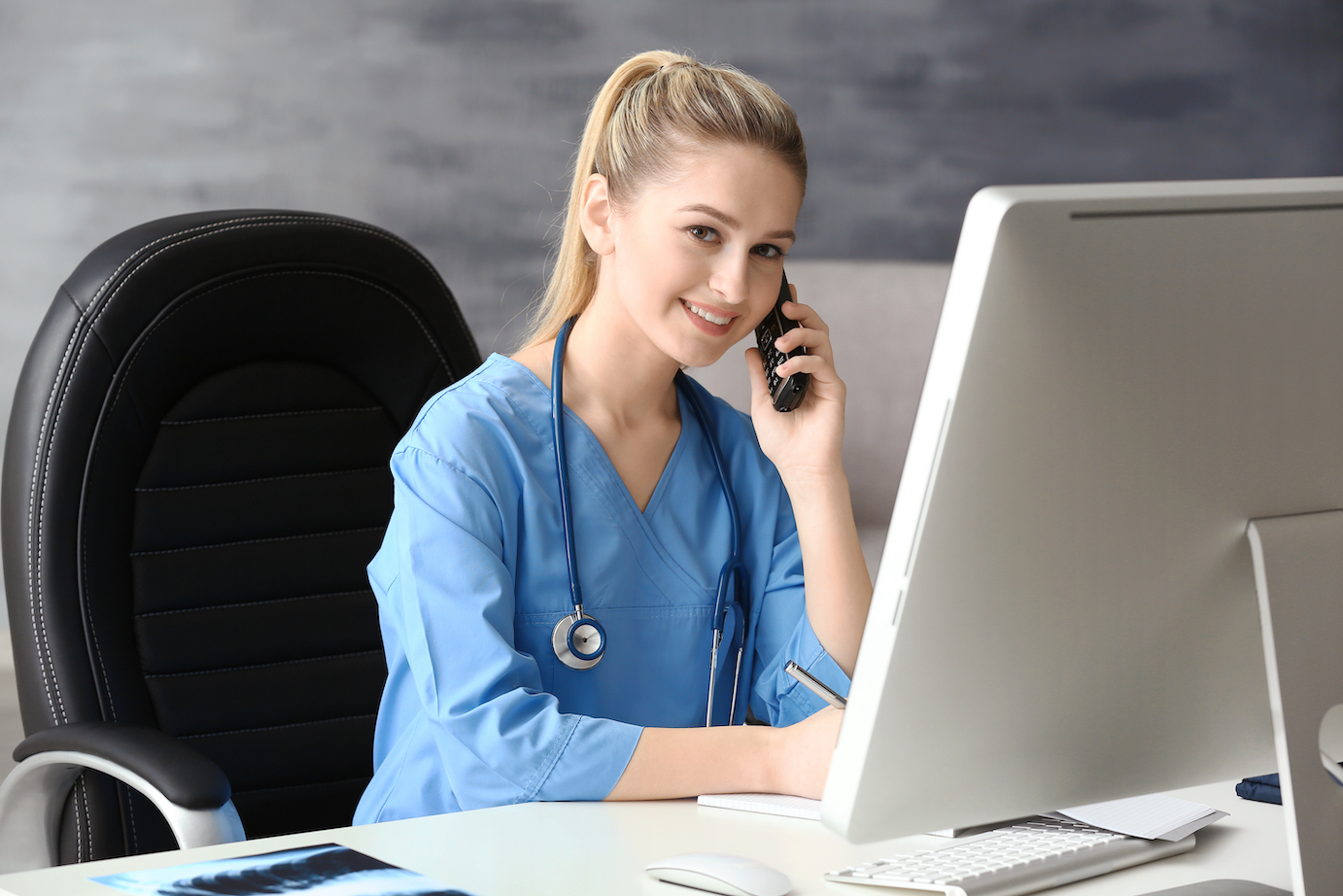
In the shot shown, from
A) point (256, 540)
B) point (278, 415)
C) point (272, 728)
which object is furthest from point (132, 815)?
point (278, 415)

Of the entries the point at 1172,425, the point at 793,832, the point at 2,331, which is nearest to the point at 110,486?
the point at 2,331

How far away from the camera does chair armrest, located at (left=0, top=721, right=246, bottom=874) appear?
1.03 m

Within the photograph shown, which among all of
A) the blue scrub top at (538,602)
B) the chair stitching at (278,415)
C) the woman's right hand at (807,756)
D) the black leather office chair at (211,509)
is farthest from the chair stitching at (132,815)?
the woman's right hand at (807,756)

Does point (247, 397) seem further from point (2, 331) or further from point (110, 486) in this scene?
point (2, 331)

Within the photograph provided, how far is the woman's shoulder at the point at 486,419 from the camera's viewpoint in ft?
3.82

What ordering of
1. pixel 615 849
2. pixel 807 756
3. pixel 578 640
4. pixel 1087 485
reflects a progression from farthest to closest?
pixel 578 640 → pixel 807 756 → pixel 615 849 → pixel 1087 485

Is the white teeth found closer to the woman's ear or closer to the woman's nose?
the woman's nose

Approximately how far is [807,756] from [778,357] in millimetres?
517

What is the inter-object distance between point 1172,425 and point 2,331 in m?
1.68

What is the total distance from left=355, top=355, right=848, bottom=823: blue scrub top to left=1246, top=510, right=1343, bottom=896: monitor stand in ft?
1.71

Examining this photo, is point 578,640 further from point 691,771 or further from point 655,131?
point 655,131

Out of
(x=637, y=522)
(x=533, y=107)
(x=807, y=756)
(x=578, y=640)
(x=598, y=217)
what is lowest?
(x=807, y=756)

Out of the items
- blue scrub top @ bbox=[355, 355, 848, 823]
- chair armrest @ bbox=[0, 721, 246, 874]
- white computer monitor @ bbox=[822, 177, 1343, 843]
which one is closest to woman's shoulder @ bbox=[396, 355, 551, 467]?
blue scrub top @ bbox=[355, 355, 848, 823]

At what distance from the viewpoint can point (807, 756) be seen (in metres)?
0.99
